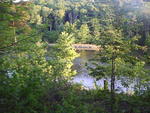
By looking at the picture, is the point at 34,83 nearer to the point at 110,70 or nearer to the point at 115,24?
the point at 110,70

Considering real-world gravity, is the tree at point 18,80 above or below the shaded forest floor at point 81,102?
above

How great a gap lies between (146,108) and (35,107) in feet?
8.58

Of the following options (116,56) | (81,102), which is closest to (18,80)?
(81,102)

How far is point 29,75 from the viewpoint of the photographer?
3.64 m

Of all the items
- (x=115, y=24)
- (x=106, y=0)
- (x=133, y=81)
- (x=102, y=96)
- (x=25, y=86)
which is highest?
(x=106, y=0)

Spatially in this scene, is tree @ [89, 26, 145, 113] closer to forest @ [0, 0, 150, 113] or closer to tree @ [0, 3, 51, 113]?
forest @ [0, 0, 150, 113]

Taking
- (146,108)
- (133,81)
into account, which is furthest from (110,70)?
→ (146,108)

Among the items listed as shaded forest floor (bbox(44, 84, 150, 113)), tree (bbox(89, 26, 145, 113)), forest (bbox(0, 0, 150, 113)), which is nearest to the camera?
forest (bbox(0, 0, 150, 113))

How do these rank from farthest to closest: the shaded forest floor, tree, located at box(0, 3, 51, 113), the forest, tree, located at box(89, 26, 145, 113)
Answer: tree, located at box(89, 26, 145, 113), the shaded forest floor, the forest, tree, located at box(0, 3, 51, 113)

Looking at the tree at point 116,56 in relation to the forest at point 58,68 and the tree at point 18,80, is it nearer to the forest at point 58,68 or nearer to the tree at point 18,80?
the forest at point 58,68

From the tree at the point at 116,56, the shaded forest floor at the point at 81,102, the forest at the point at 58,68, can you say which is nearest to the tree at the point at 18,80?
the forest at the point at 58,68

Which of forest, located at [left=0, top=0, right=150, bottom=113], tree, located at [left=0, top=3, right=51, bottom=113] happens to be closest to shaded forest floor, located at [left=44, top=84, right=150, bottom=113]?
forest, located at [left=0, top=0, right=150, bottom=113]

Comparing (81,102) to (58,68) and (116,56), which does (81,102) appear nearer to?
(58,68)

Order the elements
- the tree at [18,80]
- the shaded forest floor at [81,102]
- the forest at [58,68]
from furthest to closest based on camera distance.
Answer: the shaded forest floor at [81,102] < the forest at [58,68] < the tree at [18,80]
